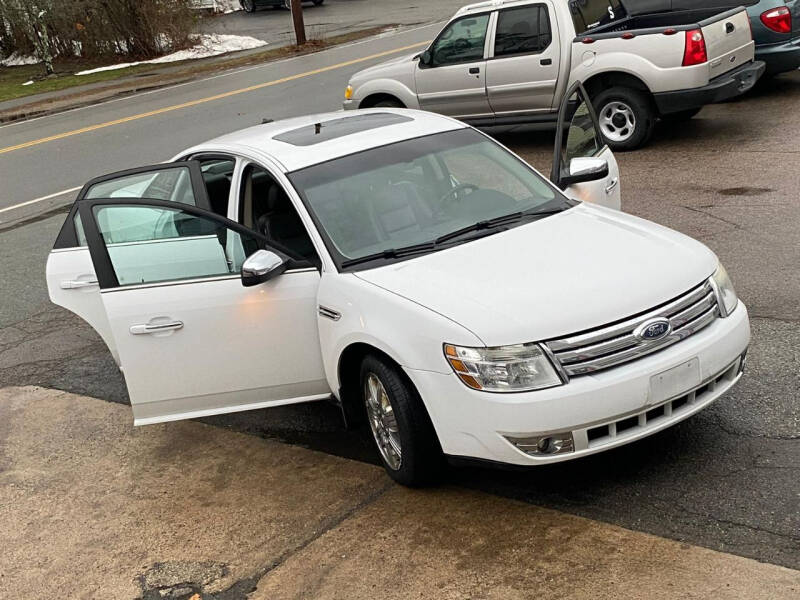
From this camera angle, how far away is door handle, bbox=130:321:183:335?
5.32 metres

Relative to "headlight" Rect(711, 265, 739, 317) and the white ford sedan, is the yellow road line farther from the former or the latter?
"headlight" Rect(711, 265, 739, 317)

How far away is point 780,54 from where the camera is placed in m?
12.5

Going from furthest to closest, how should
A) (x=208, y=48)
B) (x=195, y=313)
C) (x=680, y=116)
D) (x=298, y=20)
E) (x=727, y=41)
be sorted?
(x=208, y=48)
(x=298, y=20)
(x=680, y=116)
(x=727, y=41)
(x=195, y=313)

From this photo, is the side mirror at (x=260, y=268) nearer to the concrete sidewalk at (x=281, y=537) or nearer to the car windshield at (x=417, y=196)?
the car windshield at (x=417, y=196)

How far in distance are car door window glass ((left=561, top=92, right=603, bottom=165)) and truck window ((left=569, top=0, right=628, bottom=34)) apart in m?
4.93

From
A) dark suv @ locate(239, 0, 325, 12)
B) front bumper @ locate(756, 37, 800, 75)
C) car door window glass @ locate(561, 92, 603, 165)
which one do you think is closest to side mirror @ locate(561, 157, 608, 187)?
car door window glass @ locate(561, 92, 603, 165)

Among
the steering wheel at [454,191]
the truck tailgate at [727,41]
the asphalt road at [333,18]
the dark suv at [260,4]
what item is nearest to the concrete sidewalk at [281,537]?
the steering wheel at [454,191]

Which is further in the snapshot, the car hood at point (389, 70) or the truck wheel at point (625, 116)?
the car hood at point (389, 70)

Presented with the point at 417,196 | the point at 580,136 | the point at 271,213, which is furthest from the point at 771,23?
the point at 271,213

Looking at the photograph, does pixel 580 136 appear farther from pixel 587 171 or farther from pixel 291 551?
pixel 291 551

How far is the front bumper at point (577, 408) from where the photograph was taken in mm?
4309

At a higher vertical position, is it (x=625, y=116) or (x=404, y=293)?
(x=404, y=293)

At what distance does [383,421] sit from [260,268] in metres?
0.97

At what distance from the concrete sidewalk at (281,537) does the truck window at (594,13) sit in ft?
25.0
